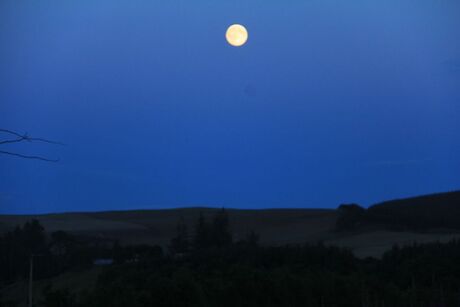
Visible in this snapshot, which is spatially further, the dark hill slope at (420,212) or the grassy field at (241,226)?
the dark hill slope at (420,212)

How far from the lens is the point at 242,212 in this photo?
431 ft

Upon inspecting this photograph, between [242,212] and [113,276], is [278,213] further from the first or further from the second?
[113,276]

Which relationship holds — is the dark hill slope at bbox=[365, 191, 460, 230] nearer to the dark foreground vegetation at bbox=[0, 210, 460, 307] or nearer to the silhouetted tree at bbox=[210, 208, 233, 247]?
the silhouetted tree at bbox=[210, 208, 233, 247]

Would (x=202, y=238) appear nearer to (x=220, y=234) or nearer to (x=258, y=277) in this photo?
(x=220, y=234)

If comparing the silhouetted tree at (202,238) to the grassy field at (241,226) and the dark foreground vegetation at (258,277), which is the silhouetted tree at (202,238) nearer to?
the dark foreground vegetation at (258,277)

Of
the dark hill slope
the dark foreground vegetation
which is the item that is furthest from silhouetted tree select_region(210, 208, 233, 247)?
the dark hill slope

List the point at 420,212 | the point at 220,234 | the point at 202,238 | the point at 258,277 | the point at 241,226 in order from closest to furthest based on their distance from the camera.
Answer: the point at 258,277 < the point at 202,238 < the point at 220,234 < the point at 420,212 < the point at 241,226

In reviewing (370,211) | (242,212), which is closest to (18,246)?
(370,211)

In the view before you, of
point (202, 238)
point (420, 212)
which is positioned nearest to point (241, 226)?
point (420, 212)

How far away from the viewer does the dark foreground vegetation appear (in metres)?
29.1

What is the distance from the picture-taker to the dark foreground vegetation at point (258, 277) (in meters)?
29.1

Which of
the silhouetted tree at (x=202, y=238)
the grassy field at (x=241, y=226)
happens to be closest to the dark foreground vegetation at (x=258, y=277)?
the silhouetted tree at (x=202, y=238)

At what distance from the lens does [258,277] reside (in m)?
32.0

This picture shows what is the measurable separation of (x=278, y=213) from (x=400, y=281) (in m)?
84.4
